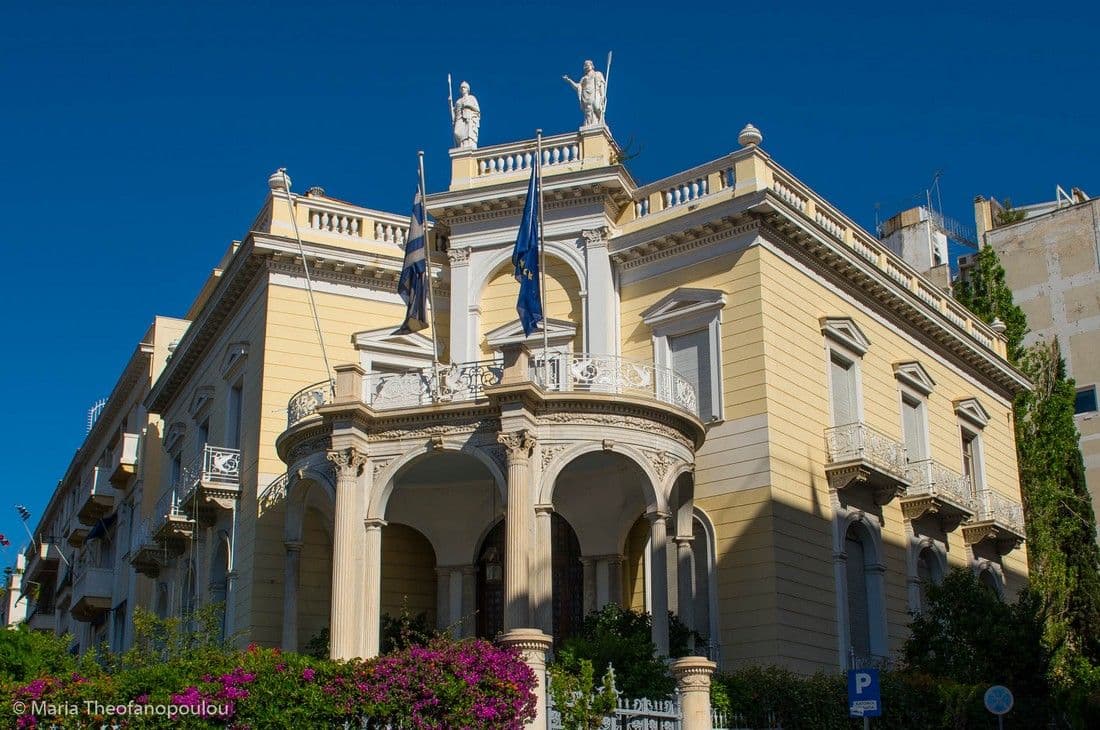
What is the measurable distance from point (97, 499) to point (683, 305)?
24168 mm

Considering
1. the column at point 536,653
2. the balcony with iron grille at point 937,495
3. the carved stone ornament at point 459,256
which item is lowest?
the column at point 536,653

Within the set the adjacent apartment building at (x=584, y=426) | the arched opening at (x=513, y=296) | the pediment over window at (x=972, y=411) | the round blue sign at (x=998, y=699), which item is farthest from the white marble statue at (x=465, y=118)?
the round blue sign at (x=998, y=699)

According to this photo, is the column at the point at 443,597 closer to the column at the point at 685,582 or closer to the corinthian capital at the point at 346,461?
the corinthian capital at the point at 346,461

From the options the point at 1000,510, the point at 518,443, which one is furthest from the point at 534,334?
the point at 1000,510

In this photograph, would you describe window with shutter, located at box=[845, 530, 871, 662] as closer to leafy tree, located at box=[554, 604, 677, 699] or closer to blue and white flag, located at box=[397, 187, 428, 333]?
leafy tree, located at box=[554, 604, 677, 699]

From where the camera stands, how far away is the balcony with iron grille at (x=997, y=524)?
1163 inches

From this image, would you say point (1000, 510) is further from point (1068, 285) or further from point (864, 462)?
point (1068, 285)

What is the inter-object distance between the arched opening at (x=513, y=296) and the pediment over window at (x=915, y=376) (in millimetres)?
7249

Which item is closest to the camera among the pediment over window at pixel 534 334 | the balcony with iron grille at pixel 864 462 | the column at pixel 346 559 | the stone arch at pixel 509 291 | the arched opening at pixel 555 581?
the column at pixel 346 559

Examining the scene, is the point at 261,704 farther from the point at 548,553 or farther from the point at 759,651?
the point at 759,651

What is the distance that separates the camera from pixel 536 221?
23.1 m

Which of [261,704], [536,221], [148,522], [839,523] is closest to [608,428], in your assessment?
[536,221]

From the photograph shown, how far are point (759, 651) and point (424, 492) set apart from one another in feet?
22.2

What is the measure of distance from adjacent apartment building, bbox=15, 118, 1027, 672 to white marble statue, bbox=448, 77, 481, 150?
571 millimetres
